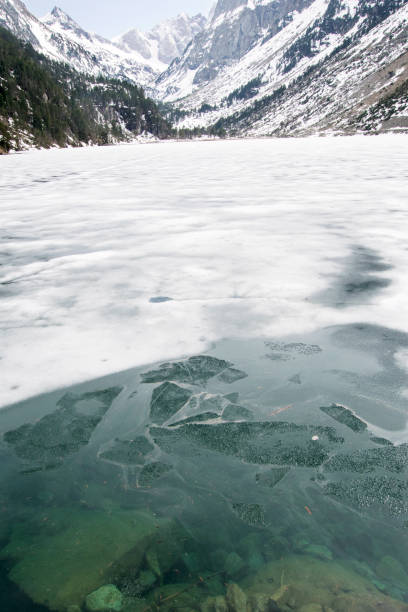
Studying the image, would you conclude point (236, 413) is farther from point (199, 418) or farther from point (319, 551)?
point (319, 551)

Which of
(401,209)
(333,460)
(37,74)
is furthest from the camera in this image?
(37,74)

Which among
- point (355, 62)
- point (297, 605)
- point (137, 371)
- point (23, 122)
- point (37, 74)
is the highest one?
point (355, 62)

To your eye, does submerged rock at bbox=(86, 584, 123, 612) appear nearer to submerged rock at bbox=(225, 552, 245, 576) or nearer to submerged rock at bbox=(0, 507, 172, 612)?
submerged rock at bbox=(0, 507, 172, 612)

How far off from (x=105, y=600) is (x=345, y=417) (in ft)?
6.19

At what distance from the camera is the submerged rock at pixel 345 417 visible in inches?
106

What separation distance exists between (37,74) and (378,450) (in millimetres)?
116264

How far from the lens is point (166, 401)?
10.0 feet

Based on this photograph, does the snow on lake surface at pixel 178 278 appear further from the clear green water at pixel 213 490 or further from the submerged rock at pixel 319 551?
the submerged rock at pixel 319 551

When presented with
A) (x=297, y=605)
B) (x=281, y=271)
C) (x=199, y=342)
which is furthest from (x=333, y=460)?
(x=281, y=271)

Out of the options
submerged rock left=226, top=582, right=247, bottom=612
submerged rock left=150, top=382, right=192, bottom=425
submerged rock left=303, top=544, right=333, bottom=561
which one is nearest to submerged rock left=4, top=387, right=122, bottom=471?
submerged rock left=150, top=382, right=192, bottom=425

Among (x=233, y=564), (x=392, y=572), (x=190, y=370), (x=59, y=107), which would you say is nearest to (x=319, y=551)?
(x=392, y=572)

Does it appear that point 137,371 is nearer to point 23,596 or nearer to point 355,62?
point 23,596

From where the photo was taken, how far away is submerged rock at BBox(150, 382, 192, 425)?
9.57 feet

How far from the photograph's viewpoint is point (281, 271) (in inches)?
218
